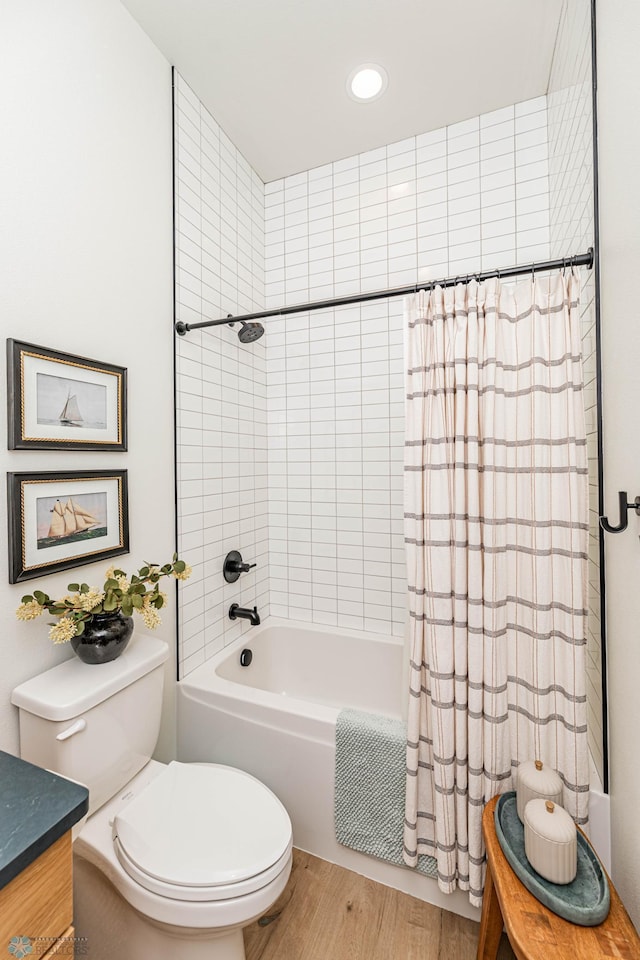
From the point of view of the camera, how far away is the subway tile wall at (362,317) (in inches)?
75.5

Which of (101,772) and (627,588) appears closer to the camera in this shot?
(627,588)

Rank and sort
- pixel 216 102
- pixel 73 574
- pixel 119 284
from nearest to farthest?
pixel 73 574
pixel 119 284
pixel 216 102

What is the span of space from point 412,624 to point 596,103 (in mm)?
1615

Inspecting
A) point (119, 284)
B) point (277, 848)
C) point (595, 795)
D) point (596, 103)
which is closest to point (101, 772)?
point (277, 848)

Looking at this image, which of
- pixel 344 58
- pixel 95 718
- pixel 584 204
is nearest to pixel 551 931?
pixel 95 718

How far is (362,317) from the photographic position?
7.13 feet

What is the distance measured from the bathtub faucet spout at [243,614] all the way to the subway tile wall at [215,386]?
0.04 m

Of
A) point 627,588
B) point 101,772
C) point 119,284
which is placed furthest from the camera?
point 119,284

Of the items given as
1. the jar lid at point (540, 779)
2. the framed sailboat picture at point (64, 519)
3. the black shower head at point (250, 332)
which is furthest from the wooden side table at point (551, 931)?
the black shower head at point (250, 332)

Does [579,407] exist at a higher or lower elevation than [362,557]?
higher

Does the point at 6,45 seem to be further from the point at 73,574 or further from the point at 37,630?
the point at 37,630

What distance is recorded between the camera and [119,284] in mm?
1448

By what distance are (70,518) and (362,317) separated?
1.63 m

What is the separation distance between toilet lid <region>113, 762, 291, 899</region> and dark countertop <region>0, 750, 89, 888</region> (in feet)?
1.33
